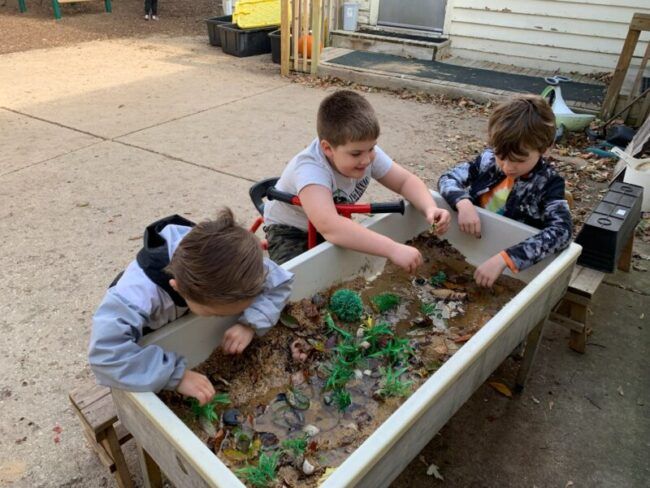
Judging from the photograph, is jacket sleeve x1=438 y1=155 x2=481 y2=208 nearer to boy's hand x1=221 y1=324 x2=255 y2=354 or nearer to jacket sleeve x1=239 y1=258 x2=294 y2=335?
jacket sleeve x1=239 y1=258 x2=294 y2=335

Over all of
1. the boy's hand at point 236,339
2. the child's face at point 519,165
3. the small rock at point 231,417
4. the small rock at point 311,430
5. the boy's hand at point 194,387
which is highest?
the child's face at point 519,165

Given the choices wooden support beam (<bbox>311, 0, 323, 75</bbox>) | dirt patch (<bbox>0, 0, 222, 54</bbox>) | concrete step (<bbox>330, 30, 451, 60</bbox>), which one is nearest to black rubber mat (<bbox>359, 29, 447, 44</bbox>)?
concrete step (<bbox>330, 30, 451, 60</bbox>)

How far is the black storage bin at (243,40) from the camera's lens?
7.82m

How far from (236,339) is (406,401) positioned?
0.60 m

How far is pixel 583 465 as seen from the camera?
6.56 feet

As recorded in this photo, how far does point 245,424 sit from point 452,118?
480cm

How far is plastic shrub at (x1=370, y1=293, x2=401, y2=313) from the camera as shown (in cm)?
209

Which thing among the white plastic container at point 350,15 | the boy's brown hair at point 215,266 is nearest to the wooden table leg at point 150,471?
the boy's brown hair at point 215,266

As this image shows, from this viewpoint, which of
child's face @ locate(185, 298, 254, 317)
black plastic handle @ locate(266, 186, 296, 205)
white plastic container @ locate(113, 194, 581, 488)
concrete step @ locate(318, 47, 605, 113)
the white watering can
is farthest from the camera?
concrete step @ locate(318, 47, 605, 113)

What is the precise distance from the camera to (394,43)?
7527mm

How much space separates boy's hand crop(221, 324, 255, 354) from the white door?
23.4 feet

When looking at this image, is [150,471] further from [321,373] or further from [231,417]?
[321,373]

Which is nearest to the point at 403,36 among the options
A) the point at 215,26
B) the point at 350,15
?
the point at 350,15

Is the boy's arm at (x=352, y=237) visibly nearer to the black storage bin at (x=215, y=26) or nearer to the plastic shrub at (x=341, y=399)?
the plastic shrub at (x=341, y=399)
